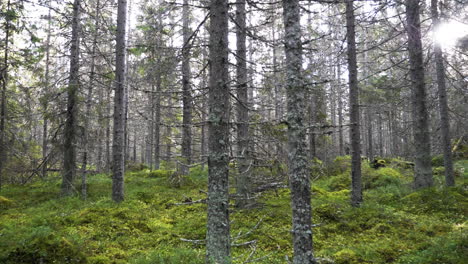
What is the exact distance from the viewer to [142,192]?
37.8 ft

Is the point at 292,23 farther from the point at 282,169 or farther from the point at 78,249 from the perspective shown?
the point at 78,249

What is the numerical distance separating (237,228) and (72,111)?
348 inches

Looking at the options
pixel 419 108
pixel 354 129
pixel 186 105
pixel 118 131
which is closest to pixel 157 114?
pixel 186 105

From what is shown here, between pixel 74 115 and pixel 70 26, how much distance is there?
4096mm

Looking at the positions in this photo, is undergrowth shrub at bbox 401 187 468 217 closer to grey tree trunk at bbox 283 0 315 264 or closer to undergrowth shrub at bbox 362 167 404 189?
undergrowth shrub at bbox 362 167 404 189

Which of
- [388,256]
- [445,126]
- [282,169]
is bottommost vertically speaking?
[388,256]

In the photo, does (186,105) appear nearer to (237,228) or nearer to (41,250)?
(237,228)

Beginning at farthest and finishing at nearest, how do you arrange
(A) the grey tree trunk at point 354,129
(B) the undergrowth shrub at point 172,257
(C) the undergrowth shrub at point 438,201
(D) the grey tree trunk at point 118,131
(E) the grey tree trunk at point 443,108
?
(E) the grey tree trunk at point 443,108 < (D) the grey tree trunk at point 118,131 < (A) the grey tree trunk at point 354,129 < (C) the undergrowth shrub at point 438,201 < (B) the undergrowth shrub at point 172,257

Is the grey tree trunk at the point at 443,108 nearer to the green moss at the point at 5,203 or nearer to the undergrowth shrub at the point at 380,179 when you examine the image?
the undergrowth shrub at the point at 380,179

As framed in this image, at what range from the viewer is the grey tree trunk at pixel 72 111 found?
37.5 ft

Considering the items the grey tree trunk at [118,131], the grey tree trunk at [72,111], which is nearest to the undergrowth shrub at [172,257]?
the grey tree trunk at [118,131]

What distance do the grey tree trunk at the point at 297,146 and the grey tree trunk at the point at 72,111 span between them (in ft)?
33.3

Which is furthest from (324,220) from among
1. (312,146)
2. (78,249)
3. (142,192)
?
(312,146)

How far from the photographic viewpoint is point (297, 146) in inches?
159
